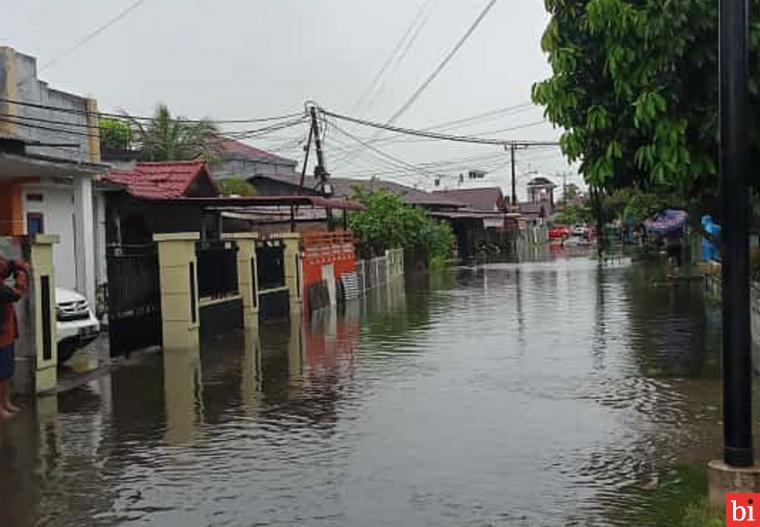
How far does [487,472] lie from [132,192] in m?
15.3

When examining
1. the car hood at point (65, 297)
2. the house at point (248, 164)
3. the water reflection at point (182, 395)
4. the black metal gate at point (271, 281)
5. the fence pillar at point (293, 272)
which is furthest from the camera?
the house at point (248, 164)

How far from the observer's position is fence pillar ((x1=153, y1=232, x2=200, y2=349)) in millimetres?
15570

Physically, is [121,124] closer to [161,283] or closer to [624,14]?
[161,283]

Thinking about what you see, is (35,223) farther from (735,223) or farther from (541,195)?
(541,195)

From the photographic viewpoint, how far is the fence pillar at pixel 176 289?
15.6 m

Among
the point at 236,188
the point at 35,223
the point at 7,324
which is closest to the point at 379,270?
the point at 236,188

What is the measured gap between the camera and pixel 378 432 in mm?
8836

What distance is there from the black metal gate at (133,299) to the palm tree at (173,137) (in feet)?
69.8

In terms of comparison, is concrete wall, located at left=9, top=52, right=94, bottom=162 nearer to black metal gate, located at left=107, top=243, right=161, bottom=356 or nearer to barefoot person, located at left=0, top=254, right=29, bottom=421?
black metal gate, located at left=107, top=243, right=161, bottom=356

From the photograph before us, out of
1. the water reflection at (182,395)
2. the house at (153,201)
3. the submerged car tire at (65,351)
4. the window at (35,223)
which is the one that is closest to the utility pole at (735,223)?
the water reflection at (182,395)

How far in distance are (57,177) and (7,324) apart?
863cm

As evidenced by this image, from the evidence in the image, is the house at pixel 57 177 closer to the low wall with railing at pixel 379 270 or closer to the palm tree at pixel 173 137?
the low wall with railing at pixel 379 270

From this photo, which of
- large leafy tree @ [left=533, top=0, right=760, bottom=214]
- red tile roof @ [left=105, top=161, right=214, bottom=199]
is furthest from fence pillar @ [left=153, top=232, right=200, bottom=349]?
large leafy tree @ [left=533, top=0, right=760, bottom=214]

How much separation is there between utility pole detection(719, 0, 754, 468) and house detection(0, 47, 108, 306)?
504 inches
